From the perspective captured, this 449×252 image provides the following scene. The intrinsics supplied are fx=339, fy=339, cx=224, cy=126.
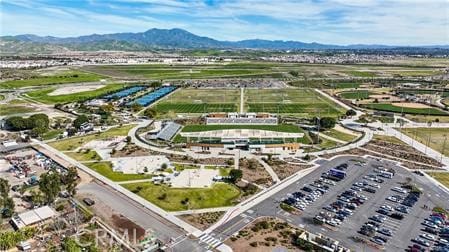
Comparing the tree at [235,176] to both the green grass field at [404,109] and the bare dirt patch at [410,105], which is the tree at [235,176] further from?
the bare dirt patch at [410,105]

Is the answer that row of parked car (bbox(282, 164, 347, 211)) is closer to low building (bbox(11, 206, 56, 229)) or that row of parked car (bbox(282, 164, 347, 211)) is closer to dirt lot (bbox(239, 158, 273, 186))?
dirt lot (bbox(239, 158, 273, 186))

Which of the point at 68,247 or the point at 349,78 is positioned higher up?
the point at 349,78

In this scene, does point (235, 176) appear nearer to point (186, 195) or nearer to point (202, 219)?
point (186, 195)

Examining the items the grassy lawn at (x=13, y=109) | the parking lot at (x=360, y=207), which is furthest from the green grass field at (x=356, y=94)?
the grassy lawn at (x=13, y=109)

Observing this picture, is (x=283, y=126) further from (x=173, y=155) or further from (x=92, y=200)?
(x=92, y=200)

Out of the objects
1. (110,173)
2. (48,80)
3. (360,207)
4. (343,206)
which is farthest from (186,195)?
(48,80)

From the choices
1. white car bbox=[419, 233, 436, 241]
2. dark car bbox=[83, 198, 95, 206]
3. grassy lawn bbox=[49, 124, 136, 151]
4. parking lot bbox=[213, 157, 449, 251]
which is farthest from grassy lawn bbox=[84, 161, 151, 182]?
white car bbox=[419, 233, 436, 241]

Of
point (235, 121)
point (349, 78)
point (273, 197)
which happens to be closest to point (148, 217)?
point (273, 197)
